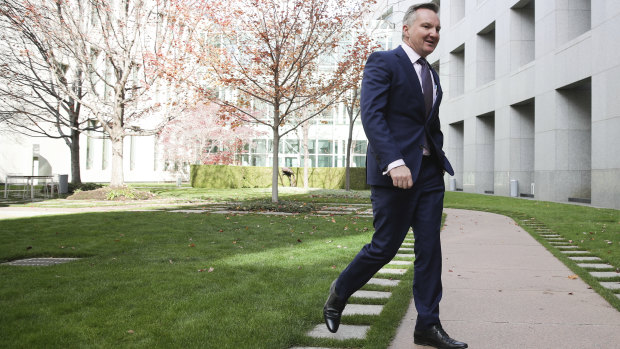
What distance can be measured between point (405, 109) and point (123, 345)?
2088 mm

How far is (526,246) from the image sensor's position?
6.95 metres

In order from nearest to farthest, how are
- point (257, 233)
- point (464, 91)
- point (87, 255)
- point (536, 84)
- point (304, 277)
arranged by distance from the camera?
1. point (304, 277)
2. point (87, 255)
3. point (257, 233)
4. point (536, 84)
5. point (464, 91)

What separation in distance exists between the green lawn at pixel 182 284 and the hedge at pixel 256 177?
66.8 feet

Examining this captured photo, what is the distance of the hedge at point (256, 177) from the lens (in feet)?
95.5

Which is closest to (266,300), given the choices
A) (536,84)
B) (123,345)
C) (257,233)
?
(123,345)

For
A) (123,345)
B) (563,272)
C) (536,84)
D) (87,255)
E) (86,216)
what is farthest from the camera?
(536,84)

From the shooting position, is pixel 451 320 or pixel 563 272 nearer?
pixel 451 320

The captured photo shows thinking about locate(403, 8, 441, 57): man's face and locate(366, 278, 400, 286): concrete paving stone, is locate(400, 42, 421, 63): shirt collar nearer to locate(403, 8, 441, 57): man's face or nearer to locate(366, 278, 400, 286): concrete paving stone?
locate(403, 8, 441, 57): man's face

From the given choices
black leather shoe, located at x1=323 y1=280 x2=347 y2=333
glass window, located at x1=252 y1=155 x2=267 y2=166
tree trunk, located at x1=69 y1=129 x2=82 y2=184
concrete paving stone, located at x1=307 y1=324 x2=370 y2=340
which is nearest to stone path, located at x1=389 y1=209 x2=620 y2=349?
concrete paving stone, located at x1=307 y1=324 x2=370 y2=340

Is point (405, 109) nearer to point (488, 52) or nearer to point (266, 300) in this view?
point (266, 300)

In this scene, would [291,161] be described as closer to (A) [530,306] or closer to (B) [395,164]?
(A) [530,306]

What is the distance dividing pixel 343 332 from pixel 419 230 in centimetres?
79

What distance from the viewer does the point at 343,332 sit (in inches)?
121

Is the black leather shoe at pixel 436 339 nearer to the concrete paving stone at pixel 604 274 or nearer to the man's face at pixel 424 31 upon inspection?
the man's face at pixel 424 31
